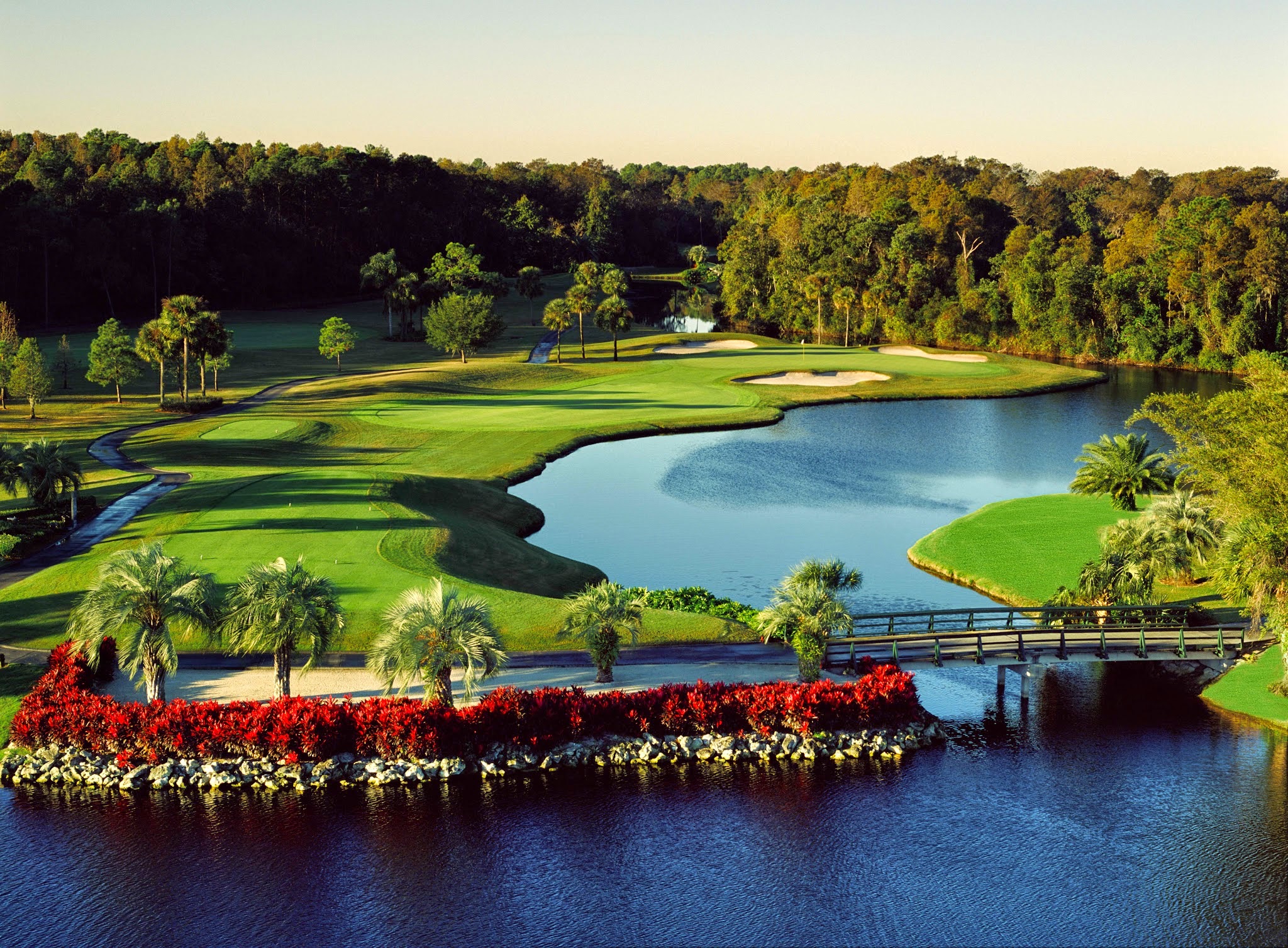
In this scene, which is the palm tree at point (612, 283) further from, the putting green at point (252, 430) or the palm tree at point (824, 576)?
the palm tree at point (824, 576)

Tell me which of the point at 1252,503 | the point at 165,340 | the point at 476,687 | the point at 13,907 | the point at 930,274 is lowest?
the point at 13,907

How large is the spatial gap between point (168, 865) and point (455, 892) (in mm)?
6348

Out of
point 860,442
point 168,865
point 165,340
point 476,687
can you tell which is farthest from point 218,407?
point 168,865

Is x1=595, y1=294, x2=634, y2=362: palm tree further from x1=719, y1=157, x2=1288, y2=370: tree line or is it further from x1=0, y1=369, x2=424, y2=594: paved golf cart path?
x1=0, y1=369, x2=424, y2=594: paved golf cart path

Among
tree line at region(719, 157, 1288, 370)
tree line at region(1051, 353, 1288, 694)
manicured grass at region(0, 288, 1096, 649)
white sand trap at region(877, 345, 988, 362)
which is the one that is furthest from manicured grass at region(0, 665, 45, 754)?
tree line at region(719, 157, 1288, 370)

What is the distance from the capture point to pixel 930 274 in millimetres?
147000

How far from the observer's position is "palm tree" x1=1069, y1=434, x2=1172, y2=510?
55688 mm

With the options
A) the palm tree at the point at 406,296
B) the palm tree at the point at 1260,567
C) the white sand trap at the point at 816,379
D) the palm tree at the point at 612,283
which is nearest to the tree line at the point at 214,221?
the palm tree at the point at 406,296

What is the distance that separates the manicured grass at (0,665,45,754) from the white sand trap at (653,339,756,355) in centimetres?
9440

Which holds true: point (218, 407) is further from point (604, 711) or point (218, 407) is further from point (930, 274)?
point (930, 274)

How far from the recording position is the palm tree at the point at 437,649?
30312 mm

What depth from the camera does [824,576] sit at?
40594mm

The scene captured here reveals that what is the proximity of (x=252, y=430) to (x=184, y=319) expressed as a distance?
41.5ft

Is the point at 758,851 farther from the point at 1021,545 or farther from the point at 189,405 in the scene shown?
the point at 189,405
